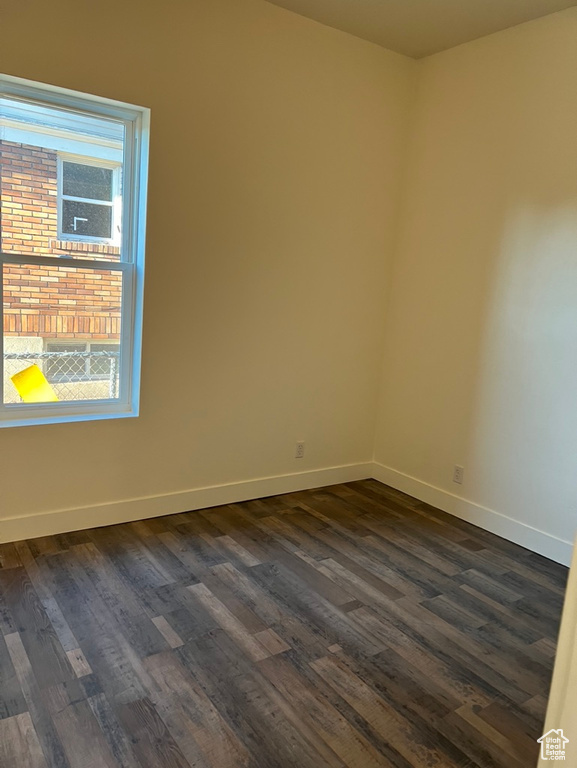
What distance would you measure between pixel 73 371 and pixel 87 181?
1.00 metres

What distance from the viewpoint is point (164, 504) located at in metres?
3.32

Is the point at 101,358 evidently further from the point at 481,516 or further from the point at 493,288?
the point at 481,516

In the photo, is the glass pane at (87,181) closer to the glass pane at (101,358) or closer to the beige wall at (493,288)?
the glass pane at (101,358)

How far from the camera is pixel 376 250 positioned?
3934 millimetres

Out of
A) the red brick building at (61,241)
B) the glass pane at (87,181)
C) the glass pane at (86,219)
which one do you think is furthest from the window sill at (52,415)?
the glass pane at (87,181)

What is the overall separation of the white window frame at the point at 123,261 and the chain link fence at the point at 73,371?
0.03 m

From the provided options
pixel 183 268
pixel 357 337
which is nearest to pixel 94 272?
pixel 183 268

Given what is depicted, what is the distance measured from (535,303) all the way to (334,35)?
2.01m

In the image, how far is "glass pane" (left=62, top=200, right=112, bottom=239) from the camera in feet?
9.46

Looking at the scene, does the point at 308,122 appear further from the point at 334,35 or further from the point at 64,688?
the point at 64,688

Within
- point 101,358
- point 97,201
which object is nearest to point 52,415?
point 101,358

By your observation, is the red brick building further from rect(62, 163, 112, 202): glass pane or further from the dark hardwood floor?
the dark hardwood floor

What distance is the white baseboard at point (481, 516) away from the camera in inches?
126

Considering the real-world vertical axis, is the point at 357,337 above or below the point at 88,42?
below
